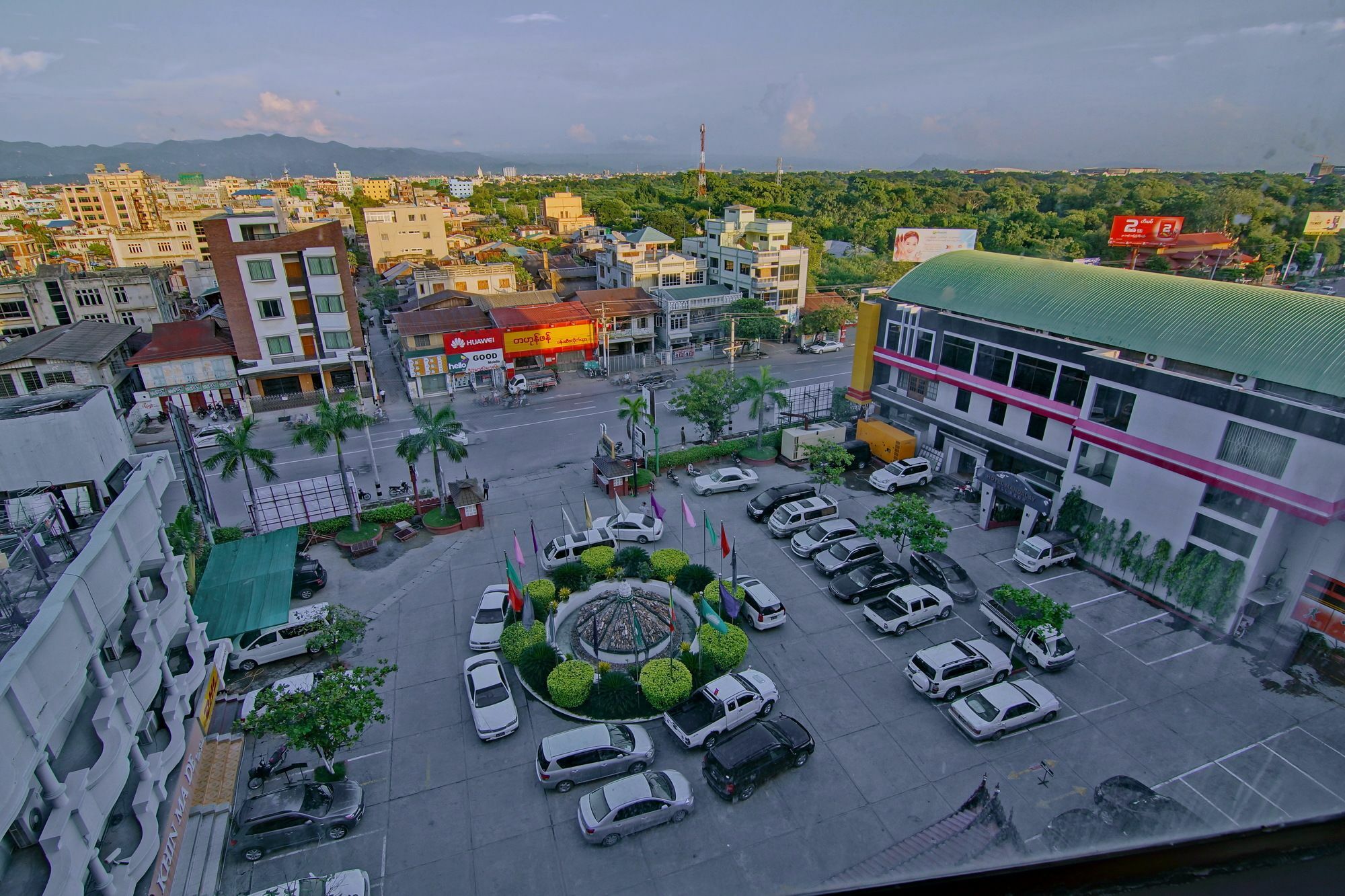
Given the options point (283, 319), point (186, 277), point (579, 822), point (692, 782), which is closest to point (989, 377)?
point (692, 782)

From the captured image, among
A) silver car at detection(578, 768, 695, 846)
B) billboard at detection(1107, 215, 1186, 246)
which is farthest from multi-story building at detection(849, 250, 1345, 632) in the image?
billboard at detection(1107, 215, 1186, 246)

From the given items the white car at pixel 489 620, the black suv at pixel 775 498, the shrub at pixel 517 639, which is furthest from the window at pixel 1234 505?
the white car at pixel 489 620

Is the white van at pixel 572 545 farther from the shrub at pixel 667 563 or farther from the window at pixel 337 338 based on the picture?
the window at pixel 337 338

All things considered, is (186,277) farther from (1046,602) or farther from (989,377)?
(1046,602)

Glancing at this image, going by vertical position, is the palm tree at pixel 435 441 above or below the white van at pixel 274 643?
above

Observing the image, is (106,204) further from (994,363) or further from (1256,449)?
(1256,449)

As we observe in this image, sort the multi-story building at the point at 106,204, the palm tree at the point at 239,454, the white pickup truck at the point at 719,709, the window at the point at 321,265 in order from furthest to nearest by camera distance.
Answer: the multi-story building at the point at 106,204 → the window at the point at 321,265 → the palm tree at the point at 239,454 → the white pickup truck at the point at 719,709

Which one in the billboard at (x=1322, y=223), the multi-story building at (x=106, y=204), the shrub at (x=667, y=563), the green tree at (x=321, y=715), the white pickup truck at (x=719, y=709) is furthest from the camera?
the multi-story building at (x=106, y=204)
